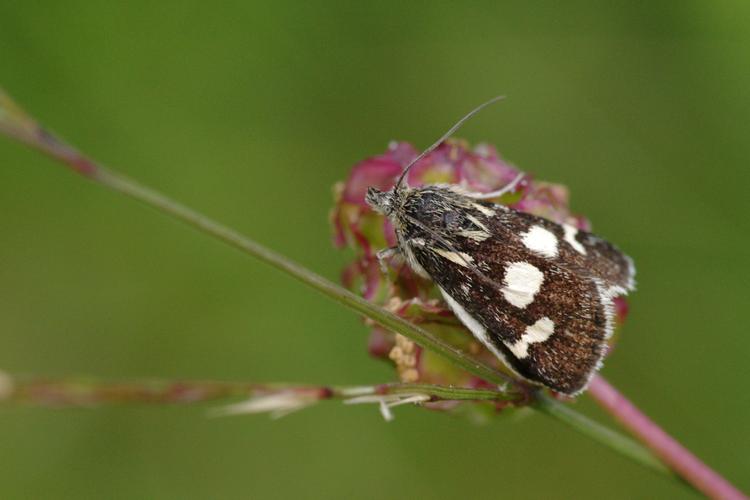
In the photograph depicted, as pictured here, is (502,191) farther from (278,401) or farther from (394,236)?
(278,401)

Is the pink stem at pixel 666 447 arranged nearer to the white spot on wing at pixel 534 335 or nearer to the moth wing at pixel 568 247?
the white spot on wing at pixel 534 335

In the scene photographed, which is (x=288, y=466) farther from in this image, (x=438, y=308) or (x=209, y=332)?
(x=438, y=308)

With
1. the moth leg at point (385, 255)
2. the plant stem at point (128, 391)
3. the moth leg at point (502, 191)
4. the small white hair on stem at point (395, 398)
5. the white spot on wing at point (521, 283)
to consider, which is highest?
the moth leg at point (385, 255)

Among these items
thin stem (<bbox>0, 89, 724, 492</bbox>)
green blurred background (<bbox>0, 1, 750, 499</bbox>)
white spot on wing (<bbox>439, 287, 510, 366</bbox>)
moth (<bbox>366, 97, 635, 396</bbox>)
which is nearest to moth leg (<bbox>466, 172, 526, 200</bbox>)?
moth (<bbox>366, 97, 635, 396</bbox>)

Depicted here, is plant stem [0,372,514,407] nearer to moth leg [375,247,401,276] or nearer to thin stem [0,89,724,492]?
thin stem [0,89,724,492]

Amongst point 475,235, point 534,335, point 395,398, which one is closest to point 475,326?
point 534,335

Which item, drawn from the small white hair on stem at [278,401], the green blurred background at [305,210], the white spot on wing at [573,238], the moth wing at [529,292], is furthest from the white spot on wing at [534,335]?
the green blurred background at [305,210]
